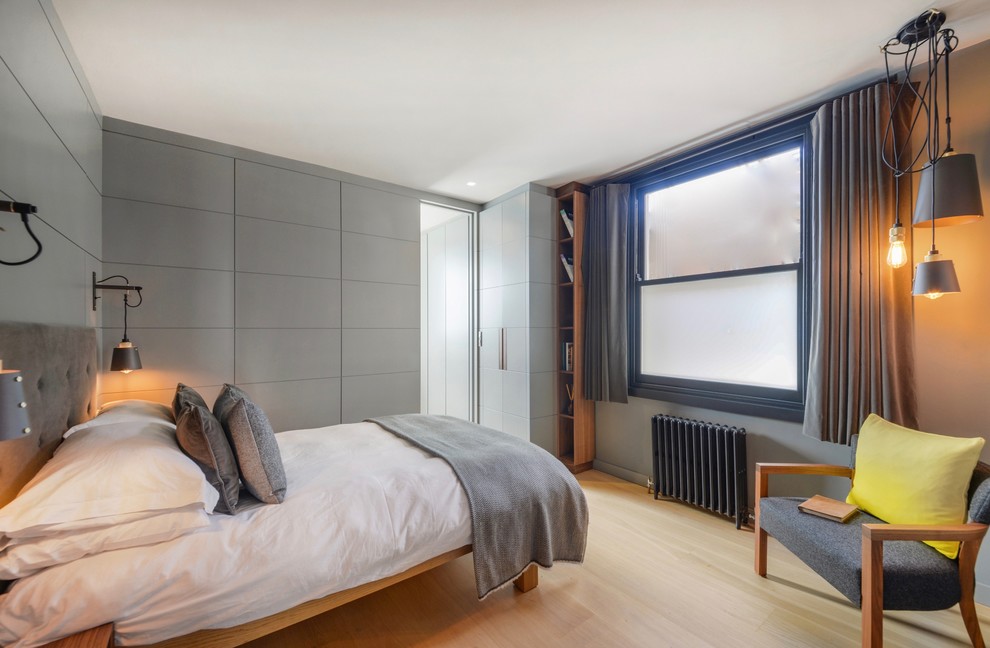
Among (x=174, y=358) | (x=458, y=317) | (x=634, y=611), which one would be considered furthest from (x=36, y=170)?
(x=458, y=317)

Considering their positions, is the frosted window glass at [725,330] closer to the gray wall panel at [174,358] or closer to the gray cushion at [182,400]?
the gray cushion at [182,400]

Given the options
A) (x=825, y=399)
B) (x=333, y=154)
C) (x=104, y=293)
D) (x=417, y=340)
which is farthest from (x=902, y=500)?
(x=104, y=293)

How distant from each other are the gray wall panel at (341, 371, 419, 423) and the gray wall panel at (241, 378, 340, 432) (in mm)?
92

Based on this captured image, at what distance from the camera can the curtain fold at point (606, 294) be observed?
11.6 ft

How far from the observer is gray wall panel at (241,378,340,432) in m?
3.12

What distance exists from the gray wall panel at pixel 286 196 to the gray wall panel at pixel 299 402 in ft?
4.26

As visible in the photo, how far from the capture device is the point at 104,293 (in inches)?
101

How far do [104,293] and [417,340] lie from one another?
2181 millimetres

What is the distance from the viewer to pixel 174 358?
2.79m

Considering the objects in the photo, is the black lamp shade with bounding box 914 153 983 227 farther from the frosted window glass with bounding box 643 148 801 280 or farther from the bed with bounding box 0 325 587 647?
the bed with bounding box 0 325 587 647

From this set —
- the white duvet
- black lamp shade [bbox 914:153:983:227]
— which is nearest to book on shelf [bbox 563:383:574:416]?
A: the white duvet

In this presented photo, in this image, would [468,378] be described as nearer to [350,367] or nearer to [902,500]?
[350,367]

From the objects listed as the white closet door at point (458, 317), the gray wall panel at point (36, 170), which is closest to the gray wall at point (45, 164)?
the gray wall panel at point (36, 170)

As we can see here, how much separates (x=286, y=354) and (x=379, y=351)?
758 millimetres
